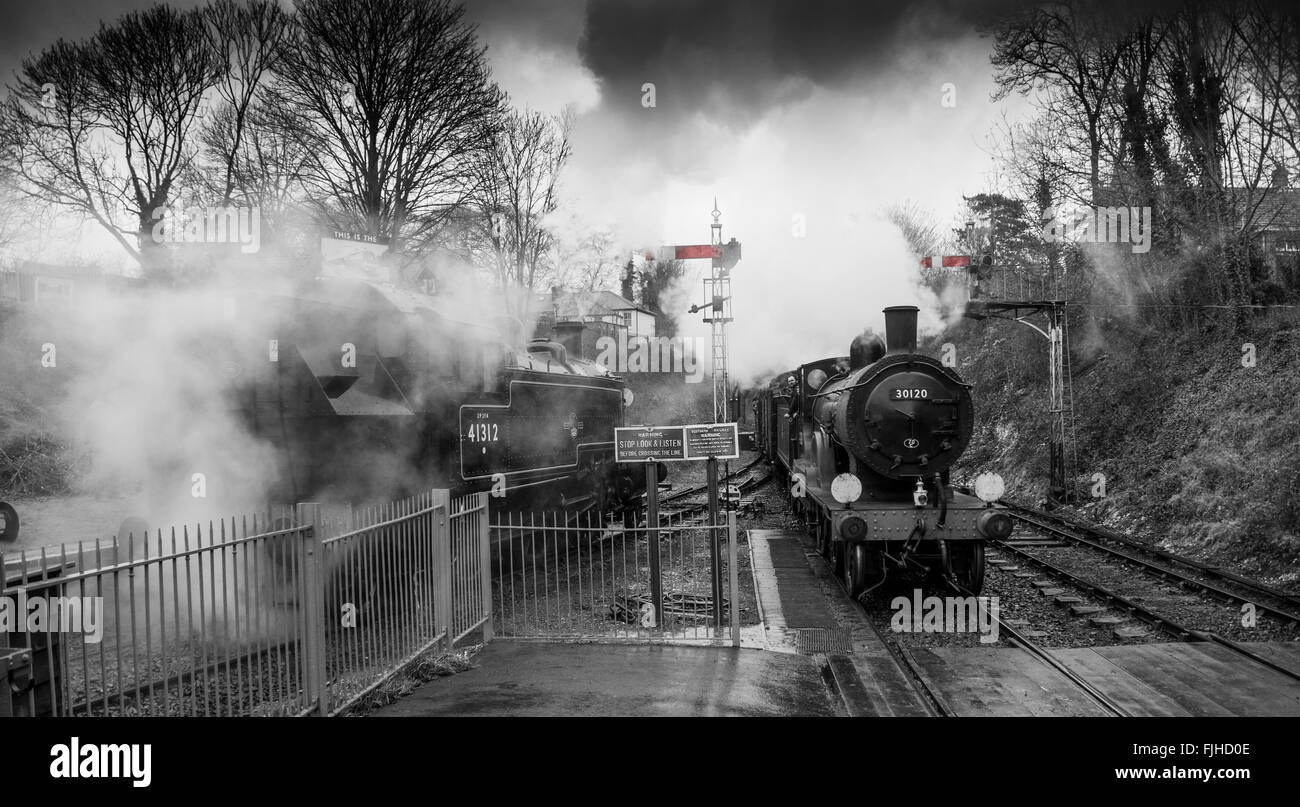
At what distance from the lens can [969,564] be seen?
8.78m

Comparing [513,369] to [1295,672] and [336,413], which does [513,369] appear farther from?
[1295,672]

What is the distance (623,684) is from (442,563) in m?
1.75

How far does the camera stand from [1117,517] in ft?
43.1

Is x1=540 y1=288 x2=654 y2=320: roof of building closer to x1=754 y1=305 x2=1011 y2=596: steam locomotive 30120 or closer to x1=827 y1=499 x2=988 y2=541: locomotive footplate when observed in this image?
x1=754 y1=305 x2=1011 y2=596: steam locomotive 30120

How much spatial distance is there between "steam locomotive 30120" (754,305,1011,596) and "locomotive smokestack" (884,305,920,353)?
12 millimetres

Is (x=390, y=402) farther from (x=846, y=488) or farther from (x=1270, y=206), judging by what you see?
(x=1270, y=206)

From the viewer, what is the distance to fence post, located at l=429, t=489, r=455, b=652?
6117 millimetres

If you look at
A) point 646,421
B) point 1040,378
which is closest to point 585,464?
point 1040,378

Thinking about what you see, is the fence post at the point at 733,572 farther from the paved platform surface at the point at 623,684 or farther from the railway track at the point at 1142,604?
the railway track at the point at 1142,604

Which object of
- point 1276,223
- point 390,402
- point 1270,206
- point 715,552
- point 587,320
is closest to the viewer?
point 715,552

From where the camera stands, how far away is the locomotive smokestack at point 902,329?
29.8 ft

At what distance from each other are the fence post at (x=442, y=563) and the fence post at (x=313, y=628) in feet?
5.00

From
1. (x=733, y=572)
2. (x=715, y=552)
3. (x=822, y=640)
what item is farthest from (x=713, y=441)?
(x=822, y=640)

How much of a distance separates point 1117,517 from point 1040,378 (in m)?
8.55
